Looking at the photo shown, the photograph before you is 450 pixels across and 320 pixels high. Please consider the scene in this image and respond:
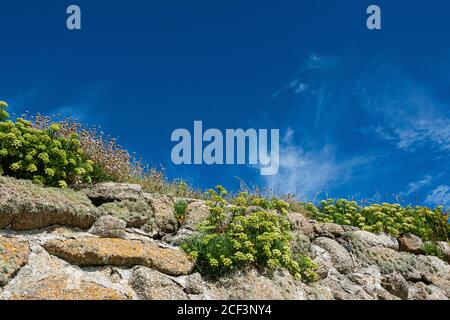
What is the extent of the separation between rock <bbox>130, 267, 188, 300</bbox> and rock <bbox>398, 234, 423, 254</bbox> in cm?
626

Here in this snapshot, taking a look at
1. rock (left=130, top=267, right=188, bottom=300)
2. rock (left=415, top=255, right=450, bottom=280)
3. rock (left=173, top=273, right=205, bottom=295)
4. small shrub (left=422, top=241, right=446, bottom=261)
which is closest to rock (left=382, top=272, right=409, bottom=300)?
rock (left=415, top=255, right=450, bottom=280)

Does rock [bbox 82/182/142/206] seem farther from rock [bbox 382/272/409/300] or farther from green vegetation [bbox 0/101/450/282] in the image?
rock [bbox 382/272/409/300]

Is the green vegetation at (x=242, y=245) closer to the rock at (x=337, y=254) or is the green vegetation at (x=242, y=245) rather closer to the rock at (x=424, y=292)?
Answer: the rock at (x=337, y=254)

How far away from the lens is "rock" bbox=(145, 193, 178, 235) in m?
7.87

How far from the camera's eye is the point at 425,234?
11320mm

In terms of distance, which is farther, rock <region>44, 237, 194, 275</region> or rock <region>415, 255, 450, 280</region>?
rock <region>415, 255, 450, 280</region>

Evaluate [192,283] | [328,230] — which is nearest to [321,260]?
[328,230]

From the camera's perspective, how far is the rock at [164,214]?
25.8 ft

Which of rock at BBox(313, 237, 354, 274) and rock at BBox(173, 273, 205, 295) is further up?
rock at BBox(313, 237, 354, 274)

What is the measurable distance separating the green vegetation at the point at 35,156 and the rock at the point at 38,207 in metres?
0.41

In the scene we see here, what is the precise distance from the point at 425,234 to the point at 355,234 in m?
2.66

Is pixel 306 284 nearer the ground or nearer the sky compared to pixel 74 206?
nearer the ground
